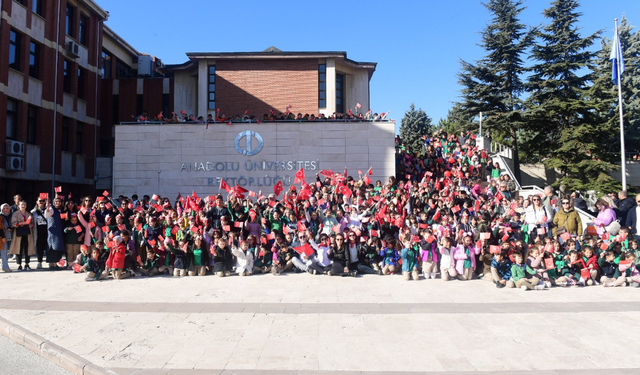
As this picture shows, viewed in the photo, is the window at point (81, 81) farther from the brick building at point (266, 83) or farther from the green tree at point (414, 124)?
the green tree at point (414, 124)

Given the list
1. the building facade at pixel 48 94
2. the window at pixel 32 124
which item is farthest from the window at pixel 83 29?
the window at pixel 32 124

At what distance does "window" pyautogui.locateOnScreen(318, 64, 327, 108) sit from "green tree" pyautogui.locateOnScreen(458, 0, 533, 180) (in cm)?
1305

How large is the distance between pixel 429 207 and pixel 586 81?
81.9 ft

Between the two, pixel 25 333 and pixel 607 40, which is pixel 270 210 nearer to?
pixel 25 333

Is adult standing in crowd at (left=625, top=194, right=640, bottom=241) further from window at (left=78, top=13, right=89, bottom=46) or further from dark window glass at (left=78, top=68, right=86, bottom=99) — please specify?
window at (left=78, top=13, right=89, bottom=46)

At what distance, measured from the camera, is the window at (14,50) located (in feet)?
67.1

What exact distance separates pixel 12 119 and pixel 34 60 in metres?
3.64

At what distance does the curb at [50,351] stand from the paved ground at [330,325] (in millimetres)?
130

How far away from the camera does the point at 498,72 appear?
108 feet

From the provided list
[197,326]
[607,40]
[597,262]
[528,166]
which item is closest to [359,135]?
[597,262]

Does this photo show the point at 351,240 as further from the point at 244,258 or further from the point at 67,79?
the point at 67,79

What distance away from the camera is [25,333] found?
6.16 metres

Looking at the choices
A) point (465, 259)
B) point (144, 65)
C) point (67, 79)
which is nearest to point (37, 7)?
point (67, 79)

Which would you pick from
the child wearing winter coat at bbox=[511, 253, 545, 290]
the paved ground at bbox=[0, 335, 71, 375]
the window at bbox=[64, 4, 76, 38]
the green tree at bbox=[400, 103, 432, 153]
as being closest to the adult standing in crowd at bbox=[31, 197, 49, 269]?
the paved ground at bbox=[0, 335, 71, 375]
